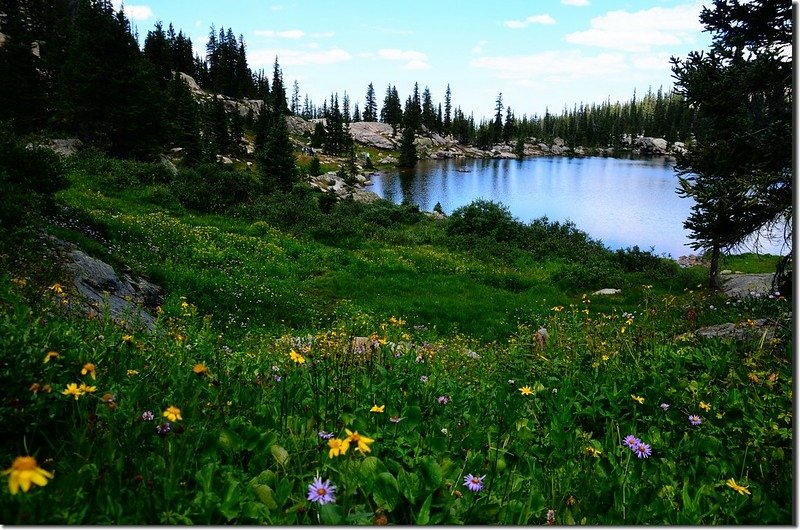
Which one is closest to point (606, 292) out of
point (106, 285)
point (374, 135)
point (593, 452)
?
point (106, 285)

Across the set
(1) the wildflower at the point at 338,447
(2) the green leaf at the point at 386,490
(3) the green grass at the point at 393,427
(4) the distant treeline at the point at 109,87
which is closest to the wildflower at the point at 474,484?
(3) the green grass at the point at 393,427

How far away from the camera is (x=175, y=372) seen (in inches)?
124

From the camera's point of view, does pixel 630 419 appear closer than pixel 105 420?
No

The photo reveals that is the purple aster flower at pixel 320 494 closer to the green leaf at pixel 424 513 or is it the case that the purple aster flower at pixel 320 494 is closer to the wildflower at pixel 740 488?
the green leaf at pixel 424 513

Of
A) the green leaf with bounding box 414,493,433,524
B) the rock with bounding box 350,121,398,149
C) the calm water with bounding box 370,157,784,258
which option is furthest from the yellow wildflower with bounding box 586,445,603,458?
the rock with bounding box 350,121,398,149

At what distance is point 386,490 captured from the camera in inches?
92.1

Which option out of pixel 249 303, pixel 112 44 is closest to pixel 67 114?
pixel 112 44

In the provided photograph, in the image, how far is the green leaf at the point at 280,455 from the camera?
95.4 inches

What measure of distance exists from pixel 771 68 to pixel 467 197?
51.0 metres

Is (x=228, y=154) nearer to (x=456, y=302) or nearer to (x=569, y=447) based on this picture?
(x=456, y=302)

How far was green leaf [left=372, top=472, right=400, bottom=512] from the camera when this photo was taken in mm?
2285

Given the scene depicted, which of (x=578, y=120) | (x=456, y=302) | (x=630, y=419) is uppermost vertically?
(x=578, y=120)

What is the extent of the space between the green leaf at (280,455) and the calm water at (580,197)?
33055mm

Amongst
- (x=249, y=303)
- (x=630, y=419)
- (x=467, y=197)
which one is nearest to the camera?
(x=630, y=419)
